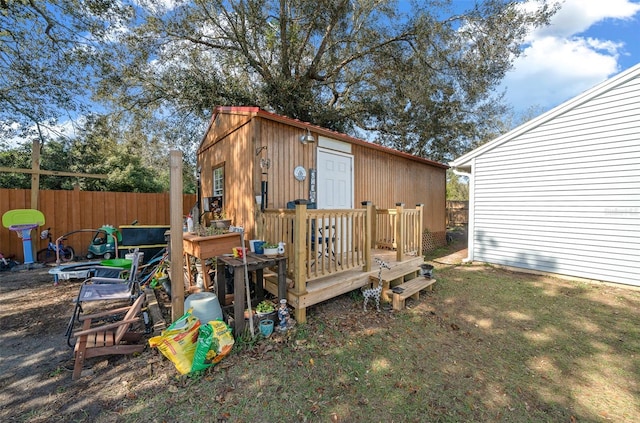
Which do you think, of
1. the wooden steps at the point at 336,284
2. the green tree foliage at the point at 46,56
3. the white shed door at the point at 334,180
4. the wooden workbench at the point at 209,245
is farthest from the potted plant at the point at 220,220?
the green tree foliage at the point at 46,56

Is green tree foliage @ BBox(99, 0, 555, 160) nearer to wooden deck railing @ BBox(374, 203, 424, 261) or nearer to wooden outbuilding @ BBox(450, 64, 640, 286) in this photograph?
wooden outbuilding @ BBox(450, 64, 640, 286)

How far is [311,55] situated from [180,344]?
416 inches

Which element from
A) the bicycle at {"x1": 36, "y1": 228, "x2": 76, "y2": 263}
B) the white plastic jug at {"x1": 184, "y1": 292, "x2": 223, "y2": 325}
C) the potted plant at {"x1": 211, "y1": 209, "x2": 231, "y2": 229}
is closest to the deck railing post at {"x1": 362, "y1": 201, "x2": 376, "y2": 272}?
the white plastic jug at {"x1": 184, "y1": 292, "x2": 223, "y2": 325}

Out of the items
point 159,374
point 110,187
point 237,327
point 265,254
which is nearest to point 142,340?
point 159,374

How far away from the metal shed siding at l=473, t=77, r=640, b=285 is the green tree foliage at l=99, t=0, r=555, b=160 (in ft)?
12.7

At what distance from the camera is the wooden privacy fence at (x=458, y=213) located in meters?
14.3

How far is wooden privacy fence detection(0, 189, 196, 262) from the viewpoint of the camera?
6.63 m

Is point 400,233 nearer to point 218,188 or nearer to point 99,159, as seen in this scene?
point 218,188

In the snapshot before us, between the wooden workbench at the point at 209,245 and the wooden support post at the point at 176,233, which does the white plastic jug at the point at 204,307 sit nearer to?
the wooden support post at the point at 176,233

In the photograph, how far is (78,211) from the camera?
24.4 feet

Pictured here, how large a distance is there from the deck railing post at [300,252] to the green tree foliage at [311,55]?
7.14 m

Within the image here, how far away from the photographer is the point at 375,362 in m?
A: 2.69

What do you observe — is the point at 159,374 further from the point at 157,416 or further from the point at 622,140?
the point at 622,140

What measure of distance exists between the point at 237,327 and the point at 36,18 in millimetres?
9837
